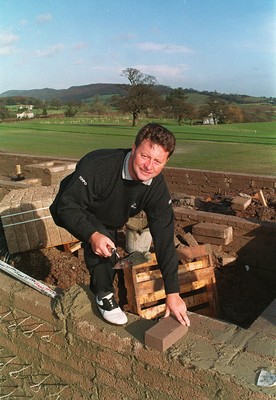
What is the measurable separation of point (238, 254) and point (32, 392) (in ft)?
10.8

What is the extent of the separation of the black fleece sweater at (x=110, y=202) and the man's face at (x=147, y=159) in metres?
0.15

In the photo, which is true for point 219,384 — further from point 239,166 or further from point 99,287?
point 239,166

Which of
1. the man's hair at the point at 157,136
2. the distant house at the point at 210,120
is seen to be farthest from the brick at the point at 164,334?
the distant house at the point at 210,120

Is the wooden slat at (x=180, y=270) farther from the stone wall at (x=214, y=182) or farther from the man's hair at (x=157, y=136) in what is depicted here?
the stone wall at (x=214, y=182)

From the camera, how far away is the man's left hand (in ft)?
8.91

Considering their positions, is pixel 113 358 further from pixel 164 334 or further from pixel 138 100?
pixel 138 100

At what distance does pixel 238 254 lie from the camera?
18.8ft

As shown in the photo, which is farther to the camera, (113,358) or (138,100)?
(138,100)

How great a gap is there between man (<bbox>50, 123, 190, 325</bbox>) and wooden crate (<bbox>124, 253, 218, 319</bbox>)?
1325 millimetres

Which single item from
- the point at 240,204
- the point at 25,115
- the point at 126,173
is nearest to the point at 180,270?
the point at 126,173

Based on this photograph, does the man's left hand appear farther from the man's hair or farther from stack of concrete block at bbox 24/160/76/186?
stack of concrete block at bbox 24/160/76/186

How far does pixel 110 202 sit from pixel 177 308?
848 millimetres

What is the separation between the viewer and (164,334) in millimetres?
2521

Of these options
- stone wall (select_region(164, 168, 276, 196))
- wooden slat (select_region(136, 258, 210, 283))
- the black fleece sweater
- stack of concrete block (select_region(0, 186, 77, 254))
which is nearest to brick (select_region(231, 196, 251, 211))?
stone wall (select_region(164, 168, 276, 196))
